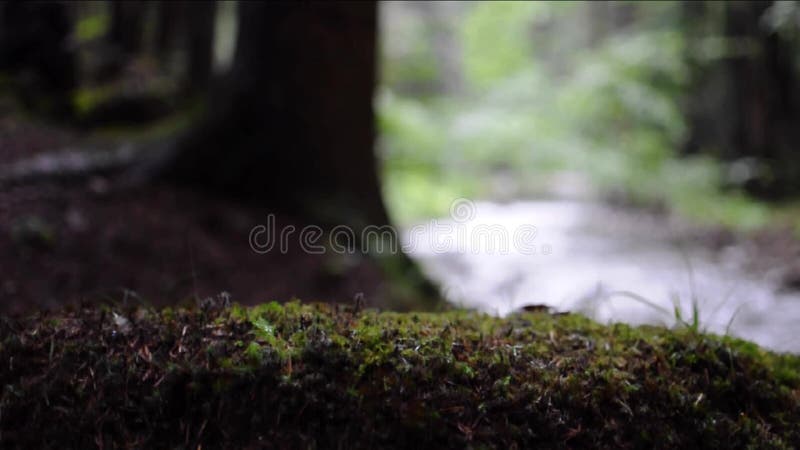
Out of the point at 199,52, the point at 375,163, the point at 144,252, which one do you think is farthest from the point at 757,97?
the point at 144,252

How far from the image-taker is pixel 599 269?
33.0 feet

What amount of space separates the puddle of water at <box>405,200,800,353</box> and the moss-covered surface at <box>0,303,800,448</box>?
4.89 ft

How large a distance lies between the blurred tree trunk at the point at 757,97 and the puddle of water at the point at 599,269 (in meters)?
2.95

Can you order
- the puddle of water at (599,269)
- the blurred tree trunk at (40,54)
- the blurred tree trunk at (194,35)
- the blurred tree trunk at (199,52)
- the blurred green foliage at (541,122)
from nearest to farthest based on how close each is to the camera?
1. the puddle of water at (599,269)
2. the blurred tree trunk at (40,54)
3. the blurred tree trunk at (194,35)
4. the blurred tree trunk at (199,52)
5. the blurred green foliage at (541,122)

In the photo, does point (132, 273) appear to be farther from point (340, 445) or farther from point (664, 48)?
point (664, 48)

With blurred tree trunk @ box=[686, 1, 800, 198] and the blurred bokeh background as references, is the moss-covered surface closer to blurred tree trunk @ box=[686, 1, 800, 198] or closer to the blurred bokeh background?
the blurred bokeh background

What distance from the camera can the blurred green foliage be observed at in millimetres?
16094

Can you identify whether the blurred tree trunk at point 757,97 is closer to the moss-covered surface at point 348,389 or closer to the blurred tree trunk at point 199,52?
the blurred tree trunk at point 199,52

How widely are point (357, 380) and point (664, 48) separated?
16.4 metres

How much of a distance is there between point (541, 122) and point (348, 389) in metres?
20.8

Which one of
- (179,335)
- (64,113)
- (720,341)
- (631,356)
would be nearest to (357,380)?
(179,335)

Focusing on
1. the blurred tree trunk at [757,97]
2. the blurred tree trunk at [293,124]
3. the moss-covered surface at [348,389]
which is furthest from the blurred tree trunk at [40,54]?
the blurred tree trunk at [757,97]

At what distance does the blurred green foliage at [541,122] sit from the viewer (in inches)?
634

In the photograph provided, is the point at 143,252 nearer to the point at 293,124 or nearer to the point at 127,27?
the point at 293,124
